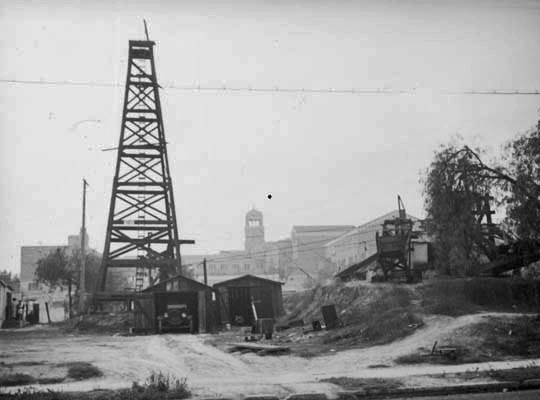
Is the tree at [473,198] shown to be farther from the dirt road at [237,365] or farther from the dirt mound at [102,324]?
the dirt mound at [102,324]

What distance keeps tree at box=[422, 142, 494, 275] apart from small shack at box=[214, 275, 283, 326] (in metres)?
12.4

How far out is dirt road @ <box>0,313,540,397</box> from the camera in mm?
9484

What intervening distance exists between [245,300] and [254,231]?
57.1m

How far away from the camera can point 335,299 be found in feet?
86.3

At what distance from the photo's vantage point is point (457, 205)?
1933 cm

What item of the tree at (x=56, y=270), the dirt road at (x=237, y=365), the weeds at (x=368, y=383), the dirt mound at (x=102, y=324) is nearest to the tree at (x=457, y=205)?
the dirt road at (x=237, y=365)

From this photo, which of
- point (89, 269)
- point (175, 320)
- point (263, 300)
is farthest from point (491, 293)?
point (89, 269)

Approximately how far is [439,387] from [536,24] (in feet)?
31.1

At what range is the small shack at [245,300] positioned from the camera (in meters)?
30.1

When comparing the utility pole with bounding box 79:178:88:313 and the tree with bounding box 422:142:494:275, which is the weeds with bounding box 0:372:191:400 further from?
the utility pole with bounding box 79:178:88:313

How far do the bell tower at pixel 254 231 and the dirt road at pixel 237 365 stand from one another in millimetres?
66239

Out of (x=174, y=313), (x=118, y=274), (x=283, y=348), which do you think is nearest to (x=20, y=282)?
(x=118, y=274)

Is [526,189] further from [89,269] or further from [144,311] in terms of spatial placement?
[89,269]

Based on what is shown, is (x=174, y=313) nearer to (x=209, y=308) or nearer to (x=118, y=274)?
(x=209, y=308)
